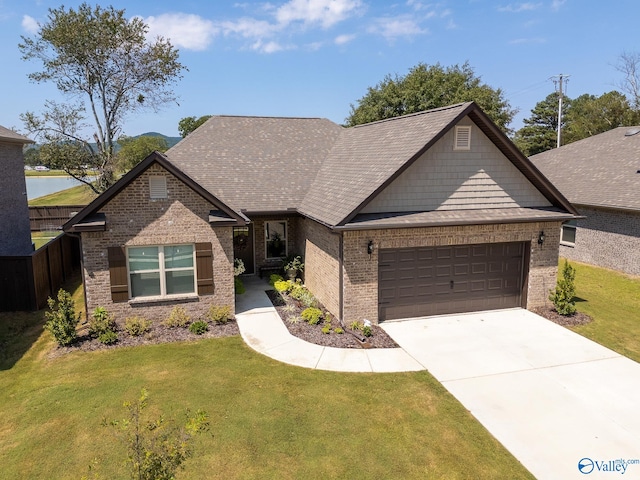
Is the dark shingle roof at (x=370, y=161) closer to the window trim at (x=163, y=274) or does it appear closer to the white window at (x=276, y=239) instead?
the white window at (x=276, y=239)

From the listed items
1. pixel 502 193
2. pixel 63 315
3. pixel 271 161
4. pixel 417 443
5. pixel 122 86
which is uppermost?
pixel 122 86

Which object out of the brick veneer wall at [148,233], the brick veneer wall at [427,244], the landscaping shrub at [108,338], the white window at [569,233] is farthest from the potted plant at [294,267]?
the white window at [569,233]

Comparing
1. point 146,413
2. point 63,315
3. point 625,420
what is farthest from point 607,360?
point 63,315

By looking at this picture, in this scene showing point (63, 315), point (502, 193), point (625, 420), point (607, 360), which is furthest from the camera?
point (502, 193)

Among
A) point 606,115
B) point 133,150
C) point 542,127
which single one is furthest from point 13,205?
point 542,127

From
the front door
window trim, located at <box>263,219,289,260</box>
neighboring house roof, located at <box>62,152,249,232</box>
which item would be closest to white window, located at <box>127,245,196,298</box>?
neighboring house roof, located at <box>62,152,249,232</box>

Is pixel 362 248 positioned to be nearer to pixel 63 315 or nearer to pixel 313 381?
pixel 313 381

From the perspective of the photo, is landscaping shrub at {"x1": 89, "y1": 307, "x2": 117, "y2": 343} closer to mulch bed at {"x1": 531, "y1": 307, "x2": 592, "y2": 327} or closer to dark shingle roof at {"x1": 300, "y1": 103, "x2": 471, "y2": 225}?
dark shingle roof at {"x1": 300, "y1": 103, "x2": 471, "y2": 225}
